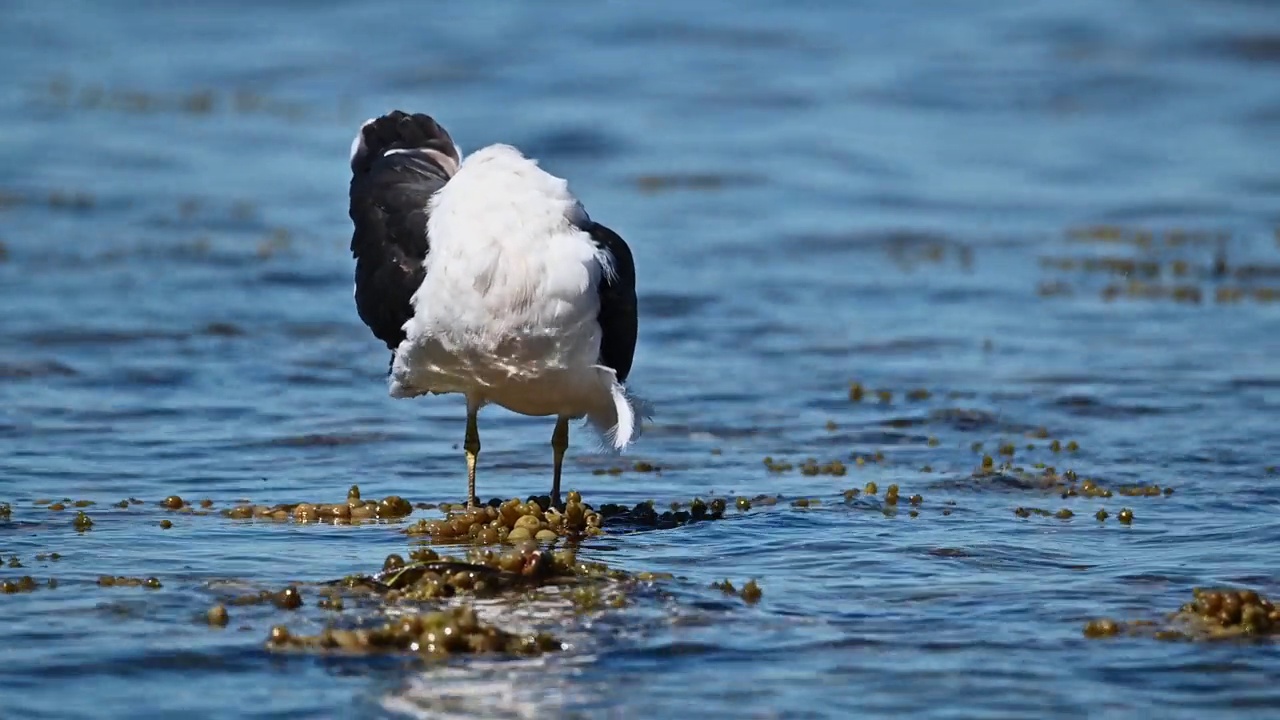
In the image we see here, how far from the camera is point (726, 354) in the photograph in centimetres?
1291

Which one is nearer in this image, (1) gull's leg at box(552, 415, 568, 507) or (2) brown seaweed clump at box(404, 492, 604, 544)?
(2) brown seaweed clump at box(404, 492, 604, 544)

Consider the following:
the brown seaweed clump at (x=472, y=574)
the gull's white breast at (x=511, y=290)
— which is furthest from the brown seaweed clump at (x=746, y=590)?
the gull's white breast at (x=511, y=290)

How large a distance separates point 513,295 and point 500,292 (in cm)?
6

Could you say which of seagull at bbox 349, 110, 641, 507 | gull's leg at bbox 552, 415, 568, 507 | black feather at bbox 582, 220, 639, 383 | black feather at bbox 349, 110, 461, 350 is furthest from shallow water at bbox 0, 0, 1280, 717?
black feather at bbox 349, 110, 461, 350

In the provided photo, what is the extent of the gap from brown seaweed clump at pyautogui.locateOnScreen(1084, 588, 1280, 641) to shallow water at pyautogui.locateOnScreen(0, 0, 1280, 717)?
88 millimetres

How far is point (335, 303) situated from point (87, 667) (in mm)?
8226

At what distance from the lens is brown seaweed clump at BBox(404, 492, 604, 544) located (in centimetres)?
819

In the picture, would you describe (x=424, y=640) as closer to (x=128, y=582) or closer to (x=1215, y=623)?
(x=128, y=582)

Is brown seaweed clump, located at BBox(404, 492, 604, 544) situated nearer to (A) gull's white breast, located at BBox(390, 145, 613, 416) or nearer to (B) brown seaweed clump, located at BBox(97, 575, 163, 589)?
(A) gull's white breast, located at BBox(390, 145, 613, 416)

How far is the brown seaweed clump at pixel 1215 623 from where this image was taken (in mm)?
6570

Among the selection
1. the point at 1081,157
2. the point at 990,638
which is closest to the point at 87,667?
the point at 990,638

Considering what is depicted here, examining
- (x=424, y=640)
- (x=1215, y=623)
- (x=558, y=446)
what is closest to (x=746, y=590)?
(x=424, y=640)

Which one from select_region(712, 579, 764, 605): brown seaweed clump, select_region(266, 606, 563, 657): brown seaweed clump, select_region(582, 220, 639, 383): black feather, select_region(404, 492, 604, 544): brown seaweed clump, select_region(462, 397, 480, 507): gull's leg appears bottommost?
select_region(266, 606, 563, 657): brown seaweed clump

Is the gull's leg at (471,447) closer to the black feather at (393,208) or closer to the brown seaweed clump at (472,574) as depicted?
the black feather at (393,208)
